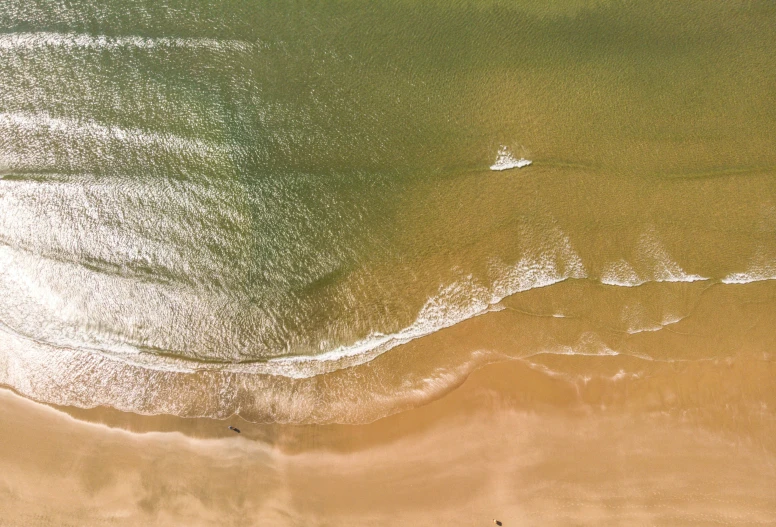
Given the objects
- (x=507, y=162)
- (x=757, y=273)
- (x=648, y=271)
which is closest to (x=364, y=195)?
(x=507, y=162)

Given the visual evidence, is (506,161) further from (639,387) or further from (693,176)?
(639,387)

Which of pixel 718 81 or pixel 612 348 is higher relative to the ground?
pixel 718 81

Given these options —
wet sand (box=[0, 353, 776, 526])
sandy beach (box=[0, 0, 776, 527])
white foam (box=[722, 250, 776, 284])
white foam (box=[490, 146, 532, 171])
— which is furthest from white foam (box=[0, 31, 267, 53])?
white foam (box=[722, 250, 776, 284])

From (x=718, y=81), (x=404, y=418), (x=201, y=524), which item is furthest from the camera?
(x=718, y=81)

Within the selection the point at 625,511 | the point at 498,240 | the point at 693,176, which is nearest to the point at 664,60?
the point at 693,176

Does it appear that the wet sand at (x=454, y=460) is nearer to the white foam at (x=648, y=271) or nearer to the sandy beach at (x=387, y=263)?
the sandy beach at (x=387, y=263)

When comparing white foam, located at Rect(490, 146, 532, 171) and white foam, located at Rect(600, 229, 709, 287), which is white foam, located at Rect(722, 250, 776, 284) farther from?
white foam, located at Rect(490, 146, 532, 171)

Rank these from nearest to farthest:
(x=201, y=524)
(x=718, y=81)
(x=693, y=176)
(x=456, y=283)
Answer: (x=201, y=524) → (x=456, y=283) → (x=693, y=176) → (x=718, y=81)
